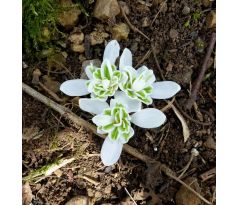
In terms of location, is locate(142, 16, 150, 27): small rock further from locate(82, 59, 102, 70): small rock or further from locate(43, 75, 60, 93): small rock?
locate(43, 75, 60, 93): small rock

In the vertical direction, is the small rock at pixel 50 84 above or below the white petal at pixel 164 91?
below

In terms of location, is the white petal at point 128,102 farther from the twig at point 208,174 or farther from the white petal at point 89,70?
the twig at point 208,174

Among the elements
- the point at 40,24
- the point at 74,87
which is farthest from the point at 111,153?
the point at 40,24

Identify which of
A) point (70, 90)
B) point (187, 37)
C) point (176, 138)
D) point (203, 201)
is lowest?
point (203, 201)

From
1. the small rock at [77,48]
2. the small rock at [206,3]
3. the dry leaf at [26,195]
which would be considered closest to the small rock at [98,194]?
the dry leaf at [26,195]

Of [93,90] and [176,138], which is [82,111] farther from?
[176,138]
